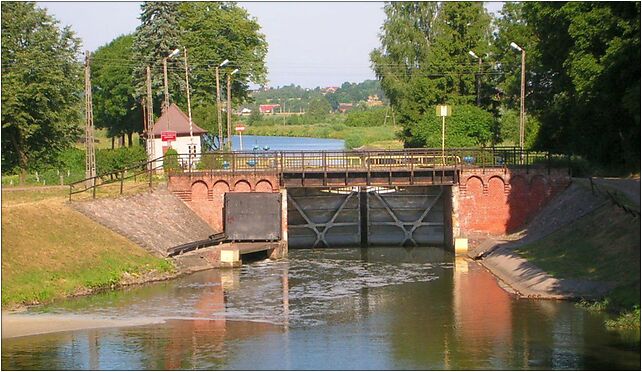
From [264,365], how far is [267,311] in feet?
34.4

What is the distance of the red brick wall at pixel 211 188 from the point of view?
64.8 meters

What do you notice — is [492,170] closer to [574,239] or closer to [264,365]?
[574,239]

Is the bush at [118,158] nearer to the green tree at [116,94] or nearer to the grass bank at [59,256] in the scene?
the green tree at [116,94]

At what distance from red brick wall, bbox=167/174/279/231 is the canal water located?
26.0 ft

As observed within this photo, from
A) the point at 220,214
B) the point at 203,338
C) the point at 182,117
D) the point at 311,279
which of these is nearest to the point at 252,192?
the point at 220,214

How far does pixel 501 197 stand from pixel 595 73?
1655cm

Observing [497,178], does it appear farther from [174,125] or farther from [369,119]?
[369,119]

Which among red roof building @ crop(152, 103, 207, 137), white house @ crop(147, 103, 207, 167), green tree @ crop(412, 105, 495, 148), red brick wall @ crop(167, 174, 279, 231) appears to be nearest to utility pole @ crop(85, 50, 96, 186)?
red brick wall @ crop(167, 174, 279, 231)

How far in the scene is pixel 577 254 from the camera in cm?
5100

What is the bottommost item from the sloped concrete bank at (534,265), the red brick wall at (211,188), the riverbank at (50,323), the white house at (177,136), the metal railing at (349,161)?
the riverbank at (50,323)

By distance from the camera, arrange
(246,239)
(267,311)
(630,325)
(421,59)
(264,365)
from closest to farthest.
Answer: (264,365)
(630,325)
(267,311)
(246,239)
(421,59)

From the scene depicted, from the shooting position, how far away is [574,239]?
176 ft

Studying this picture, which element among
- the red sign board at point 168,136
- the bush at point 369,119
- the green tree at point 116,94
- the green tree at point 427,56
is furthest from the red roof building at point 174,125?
the bush at point 369,119

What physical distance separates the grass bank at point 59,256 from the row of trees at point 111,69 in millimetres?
16513
